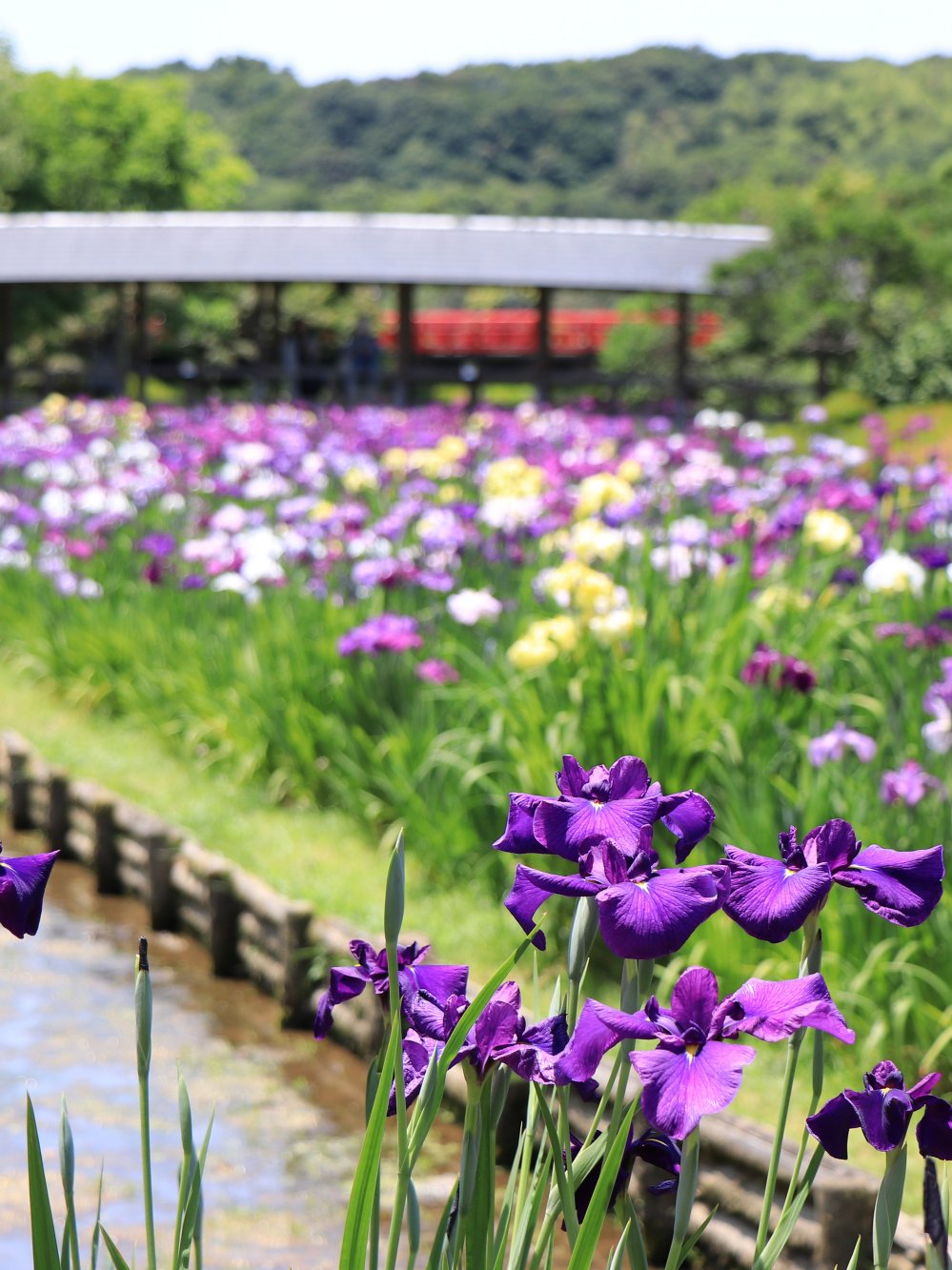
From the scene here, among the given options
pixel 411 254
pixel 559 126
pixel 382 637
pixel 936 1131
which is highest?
pixel 559 126

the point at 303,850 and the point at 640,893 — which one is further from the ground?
the point at 640,893

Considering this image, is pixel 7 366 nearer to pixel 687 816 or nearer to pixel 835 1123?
pixel 687 816

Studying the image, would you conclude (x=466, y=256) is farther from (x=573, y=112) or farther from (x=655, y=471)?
(x=573, y=112)

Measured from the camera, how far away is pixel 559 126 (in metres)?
102

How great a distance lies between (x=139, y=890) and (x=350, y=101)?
10739cm

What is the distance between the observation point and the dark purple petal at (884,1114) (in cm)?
123

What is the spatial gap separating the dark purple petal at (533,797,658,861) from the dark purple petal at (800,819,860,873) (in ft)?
0.44

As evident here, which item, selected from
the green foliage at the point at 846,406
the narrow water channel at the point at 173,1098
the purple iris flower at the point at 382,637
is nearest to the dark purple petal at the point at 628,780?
the narrow water channel at the point at 173,1098

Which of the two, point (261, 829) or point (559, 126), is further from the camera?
point (559, 126)

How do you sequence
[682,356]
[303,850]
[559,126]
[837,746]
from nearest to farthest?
[837,746]
[303,850]
[682,356]
[559,126]

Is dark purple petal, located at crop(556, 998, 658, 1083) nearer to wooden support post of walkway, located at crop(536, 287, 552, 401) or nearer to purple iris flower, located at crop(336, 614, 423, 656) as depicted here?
purple iris flower, located at crop(336, 614, 423, 656)

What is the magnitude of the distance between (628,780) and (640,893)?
16cm

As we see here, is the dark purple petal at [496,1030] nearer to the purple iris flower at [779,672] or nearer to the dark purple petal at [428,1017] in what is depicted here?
the dark purple petal at [428,1017]

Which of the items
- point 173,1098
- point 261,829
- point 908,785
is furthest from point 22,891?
point 261,829
